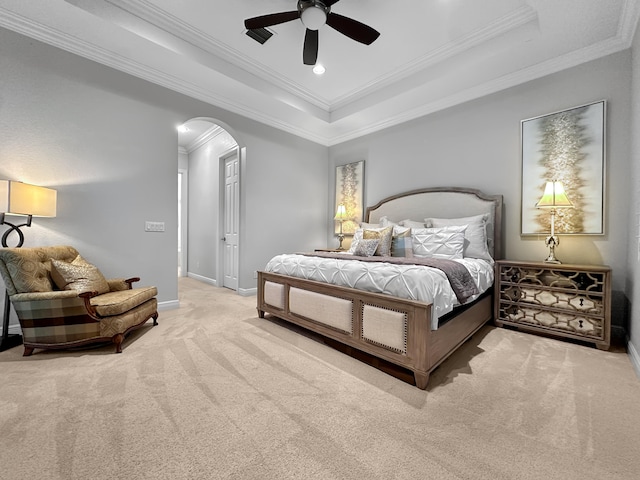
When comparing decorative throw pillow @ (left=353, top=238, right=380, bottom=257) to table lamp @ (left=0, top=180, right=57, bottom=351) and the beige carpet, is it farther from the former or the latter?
table lamp @ (left=0, top=180, right=57, bottom=351)

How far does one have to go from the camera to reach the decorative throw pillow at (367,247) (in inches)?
125

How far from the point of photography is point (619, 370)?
2.02 m

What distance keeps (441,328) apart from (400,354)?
36 centimetres

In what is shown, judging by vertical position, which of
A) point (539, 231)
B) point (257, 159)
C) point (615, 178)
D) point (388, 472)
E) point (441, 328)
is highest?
point (257, 159)

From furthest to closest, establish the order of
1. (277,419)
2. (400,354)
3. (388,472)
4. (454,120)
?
(454,120), (400,354), (277,419), (388,472)

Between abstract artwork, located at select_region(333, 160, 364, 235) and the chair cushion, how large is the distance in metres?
3.41

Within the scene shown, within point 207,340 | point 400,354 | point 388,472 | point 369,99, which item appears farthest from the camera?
point 369,99

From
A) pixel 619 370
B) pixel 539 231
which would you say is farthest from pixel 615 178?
pixel 619 370

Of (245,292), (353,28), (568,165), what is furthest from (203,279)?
(568,165)

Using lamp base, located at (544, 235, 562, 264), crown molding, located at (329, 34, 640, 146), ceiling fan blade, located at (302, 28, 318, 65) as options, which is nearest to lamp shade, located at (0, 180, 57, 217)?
ceiling fan blade, located at (302, 28, 318, 65)

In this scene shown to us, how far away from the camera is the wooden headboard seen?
11.2 feet

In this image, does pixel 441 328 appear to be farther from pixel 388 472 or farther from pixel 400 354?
pixel 388 472

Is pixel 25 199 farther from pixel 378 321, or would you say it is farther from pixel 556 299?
pixel 556 299

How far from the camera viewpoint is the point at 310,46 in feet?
8.70
